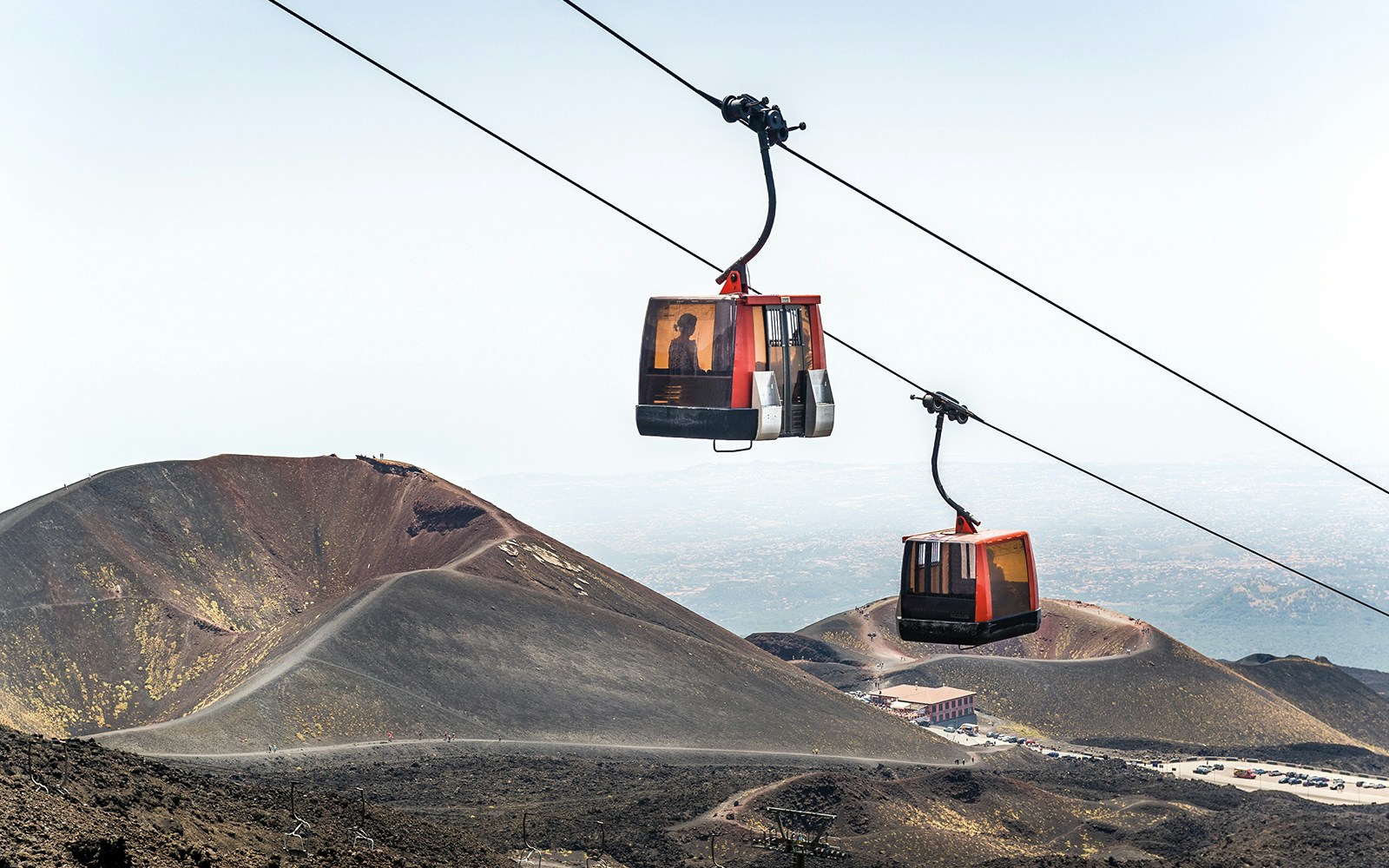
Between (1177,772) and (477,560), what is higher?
(477,560)

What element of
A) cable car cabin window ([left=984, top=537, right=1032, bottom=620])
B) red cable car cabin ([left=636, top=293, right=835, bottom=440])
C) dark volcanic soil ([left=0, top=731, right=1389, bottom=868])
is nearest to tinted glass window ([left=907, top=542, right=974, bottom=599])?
cable car cabin window ([left=984, top=537, right=1032, bottom=620])

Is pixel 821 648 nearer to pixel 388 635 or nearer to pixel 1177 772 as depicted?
pixel 1177 772

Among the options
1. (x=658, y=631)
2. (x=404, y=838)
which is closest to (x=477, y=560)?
(x=658, y=631)

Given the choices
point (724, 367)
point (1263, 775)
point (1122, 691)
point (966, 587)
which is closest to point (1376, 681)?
point (1122, 691)

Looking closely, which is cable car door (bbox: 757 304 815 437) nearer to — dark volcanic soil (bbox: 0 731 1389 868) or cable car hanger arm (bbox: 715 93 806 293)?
cable car hanger arm (bbox: 715 93 806 293)

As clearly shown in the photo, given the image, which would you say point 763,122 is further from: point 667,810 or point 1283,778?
point 1283,778

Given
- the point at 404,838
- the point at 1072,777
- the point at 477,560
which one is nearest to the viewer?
the point at 404,838

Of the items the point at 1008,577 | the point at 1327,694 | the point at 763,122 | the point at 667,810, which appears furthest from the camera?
the point at 1327,694

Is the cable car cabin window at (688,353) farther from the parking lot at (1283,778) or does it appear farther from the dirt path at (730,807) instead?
the parking lot at (1283,778)
